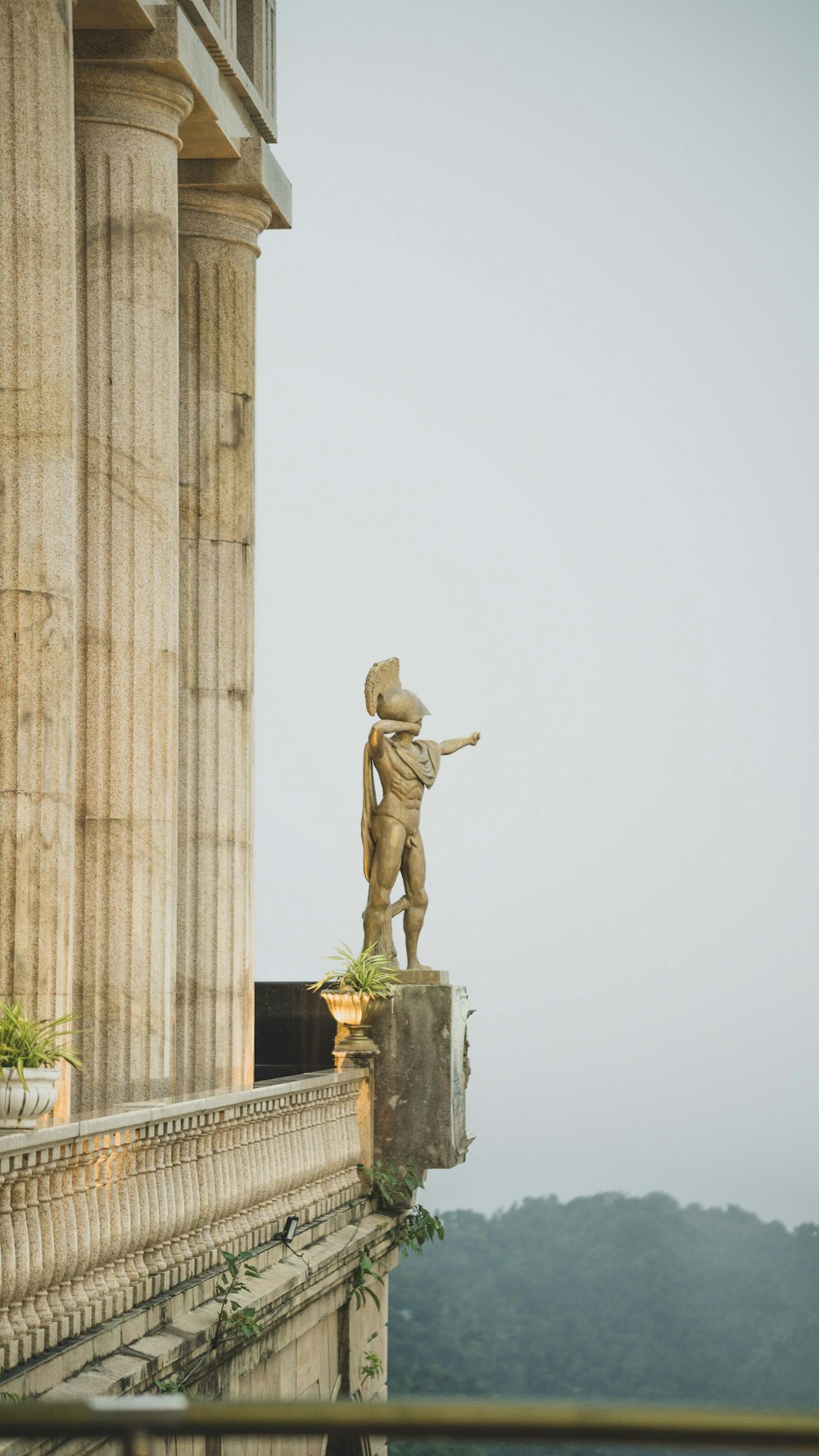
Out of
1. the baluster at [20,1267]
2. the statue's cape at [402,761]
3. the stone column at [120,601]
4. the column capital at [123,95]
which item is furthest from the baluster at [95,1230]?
the column capital at [123,95]

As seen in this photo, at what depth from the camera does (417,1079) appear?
590 inches

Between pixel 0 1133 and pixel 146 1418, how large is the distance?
6.67m

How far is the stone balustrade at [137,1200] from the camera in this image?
7.51m

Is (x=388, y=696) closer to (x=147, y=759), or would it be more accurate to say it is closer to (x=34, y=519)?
(x=147, y=759)

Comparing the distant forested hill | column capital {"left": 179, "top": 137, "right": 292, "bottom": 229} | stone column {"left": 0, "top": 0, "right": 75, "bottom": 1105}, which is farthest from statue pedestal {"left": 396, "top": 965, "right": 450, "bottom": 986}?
the distant forested hill

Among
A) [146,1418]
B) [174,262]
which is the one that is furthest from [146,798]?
[146,1418]

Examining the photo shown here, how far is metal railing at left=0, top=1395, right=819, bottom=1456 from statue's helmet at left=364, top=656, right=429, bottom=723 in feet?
47.0

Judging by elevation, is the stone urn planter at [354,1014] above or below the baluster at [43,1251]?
above

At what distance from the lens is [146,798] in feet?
45.7

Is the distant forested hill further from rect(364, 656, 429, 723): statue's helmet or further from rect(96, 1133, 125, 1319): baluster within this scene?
→ rect(96, 1133, 125, 1319): baluster

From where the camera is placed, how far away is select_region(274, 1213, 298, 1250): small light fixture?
11.4 m

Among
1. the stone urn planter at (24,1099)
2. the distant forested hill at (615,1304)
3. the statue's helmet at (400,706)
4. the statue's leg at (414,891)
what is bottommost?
the distant forested hill at (615,1304)

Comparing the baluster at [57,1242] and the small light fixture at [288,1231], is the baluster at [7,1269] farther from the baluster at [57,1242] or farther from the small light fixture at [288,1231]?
the small light fixture at [288,1231]

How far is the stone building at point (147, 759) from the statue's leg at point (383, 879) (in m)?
0.90
